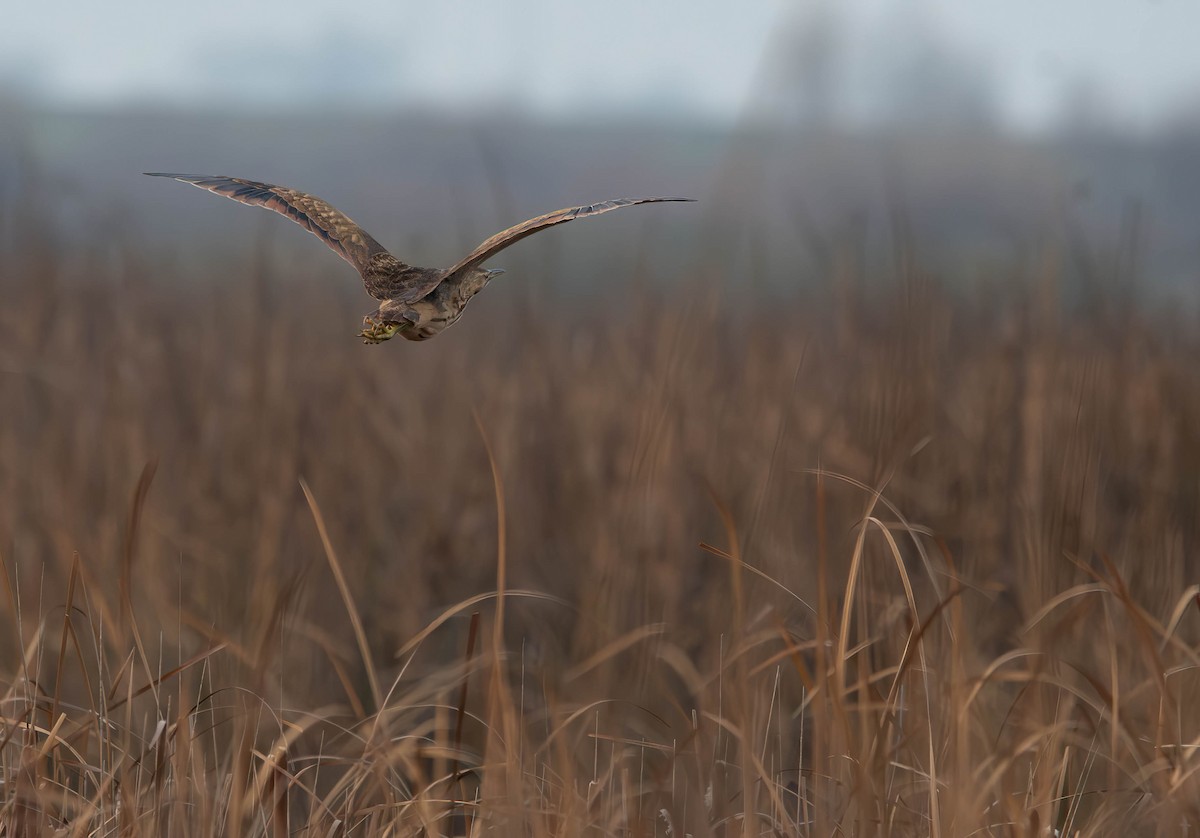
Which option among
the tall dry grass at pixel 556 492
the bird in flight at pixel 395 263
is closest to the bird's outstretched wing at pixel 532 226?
the bird in flight at pixel 395 263

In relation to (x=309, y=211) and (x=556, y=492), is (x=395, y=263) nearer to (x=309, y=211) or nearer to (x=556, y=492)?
(x=309, y=211)

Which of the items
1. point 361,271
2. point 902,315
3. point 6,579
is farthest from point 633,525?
point 361,271

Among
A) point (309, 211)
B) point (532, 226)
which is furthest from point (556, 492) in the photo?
point (532, 226)

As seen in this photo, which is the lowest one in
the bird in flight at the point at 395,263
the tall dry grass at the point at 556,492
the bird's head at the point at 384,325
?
the tall dry grass at the point at 556,492

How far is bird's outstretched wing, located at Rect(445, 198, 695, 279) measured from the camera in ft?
2.68

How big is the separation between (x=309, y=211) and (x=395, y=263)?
15 cm

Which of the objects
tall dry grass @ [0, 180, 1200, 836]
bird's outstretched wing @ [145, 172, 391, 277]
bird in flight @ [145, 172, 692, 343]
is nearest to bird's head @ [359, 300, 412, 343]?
bird in flight @ [145, 172, 692, 343]

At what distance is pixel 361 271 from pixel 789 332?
139 inches

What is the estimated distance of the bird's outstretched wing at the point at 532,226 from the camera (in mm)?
816

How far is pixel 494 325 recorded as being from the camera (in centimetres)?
390

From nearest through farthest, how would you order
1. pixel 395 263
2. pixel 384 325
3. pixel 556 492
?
pixel 384 325 < pixel 395 263 < pixel 556 492

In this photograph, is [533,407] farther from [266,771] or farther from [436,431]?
[266,771]

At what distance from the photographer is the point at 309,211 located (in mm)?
1049

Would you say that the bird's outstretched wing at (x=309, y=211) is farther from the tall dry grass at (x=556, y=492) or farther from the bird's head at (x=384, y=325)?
the tall dry grass at (x=556, y=492)
